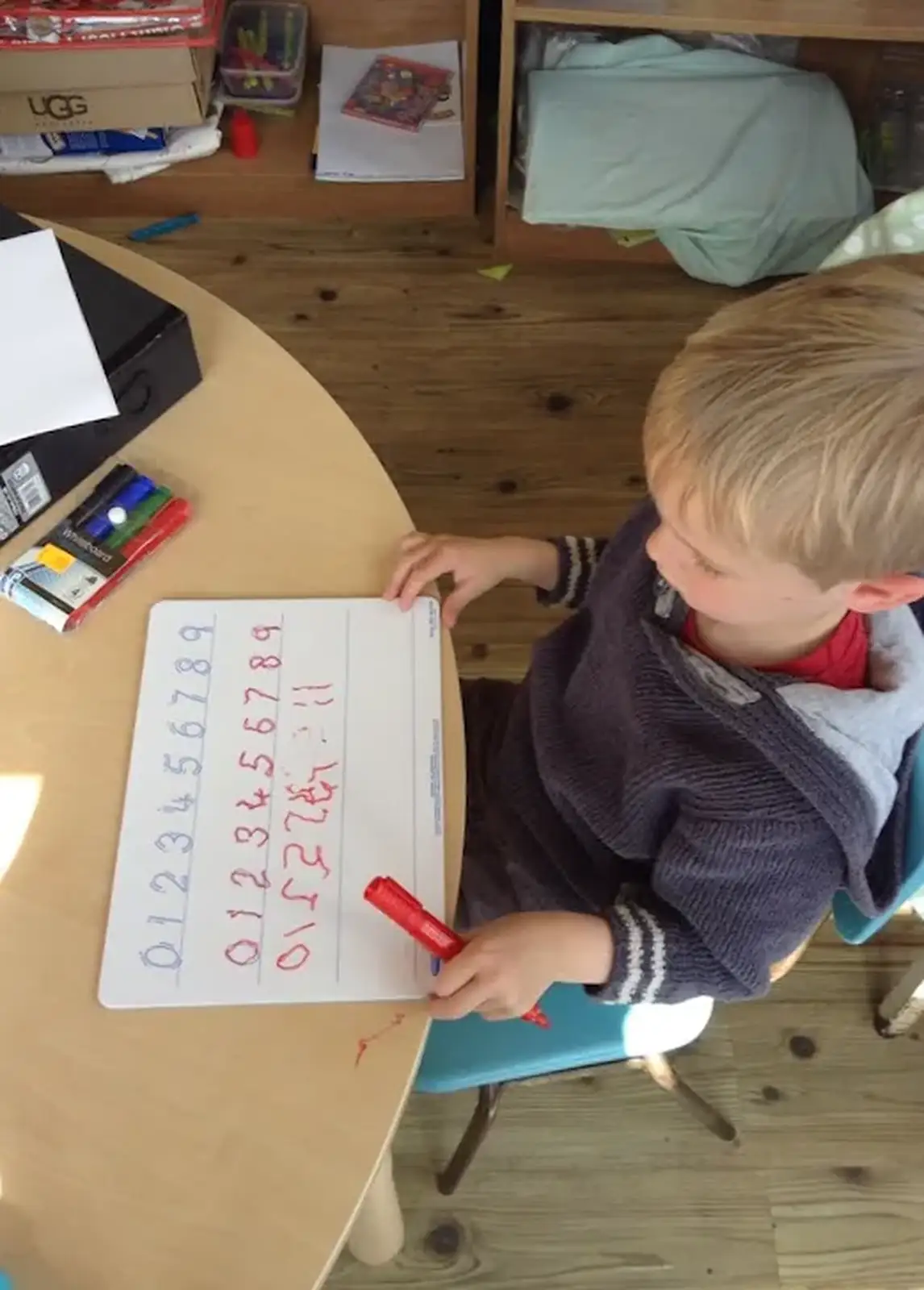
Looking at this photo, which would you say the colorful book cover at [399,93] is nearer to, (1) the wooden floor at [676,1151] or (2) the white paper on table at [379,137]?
(2) the white paper on table at [379,137]

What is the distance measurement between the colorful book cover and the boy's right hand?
127 cm

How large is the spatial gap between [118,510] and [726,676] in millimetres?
408

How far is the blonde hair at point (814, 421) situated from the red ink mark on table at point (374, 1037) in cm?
30

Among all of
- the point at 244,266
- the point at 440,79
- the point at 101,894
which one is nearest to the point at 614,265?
the point at 440,79

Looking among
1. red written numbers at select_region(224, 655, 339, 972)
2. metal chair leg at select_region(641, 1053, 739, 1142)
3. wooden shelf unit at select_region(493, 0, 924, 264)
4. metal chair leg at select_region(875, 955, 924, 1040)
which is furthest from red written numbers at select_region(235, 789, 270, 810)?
wooden shelf unit at select_region(493, 0, 924, 264)

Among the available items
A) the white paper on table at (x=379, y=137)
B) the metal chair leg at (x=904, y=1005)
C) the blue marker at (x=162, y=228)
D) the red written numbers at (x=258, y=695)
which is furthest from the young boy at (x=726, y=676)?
the blue marker at (x=162, y=228)

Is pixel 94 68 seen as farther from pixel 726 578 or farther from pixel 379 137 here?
pixel 726 578

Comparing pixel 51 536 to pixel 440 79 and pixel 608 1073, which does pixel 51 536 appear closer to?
pixel 608 1073

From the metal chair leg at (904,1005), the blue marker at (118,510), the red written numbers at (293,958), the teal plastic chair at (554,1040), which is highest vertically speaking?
the blue marker at (118,510)

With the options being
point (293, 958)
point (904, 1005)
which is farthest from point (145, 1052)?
point (904, 1005)

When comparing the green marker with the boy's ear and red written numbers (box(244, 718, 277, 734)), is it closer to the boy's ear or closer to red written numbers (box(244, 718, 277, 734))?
red written numbers (box(244, 718, 277, 734))

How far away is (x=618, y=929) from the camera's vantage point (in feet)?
2.48

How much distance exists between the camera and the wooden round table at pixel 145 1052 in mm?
603

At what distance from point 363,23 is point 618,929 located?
1.76 metres
